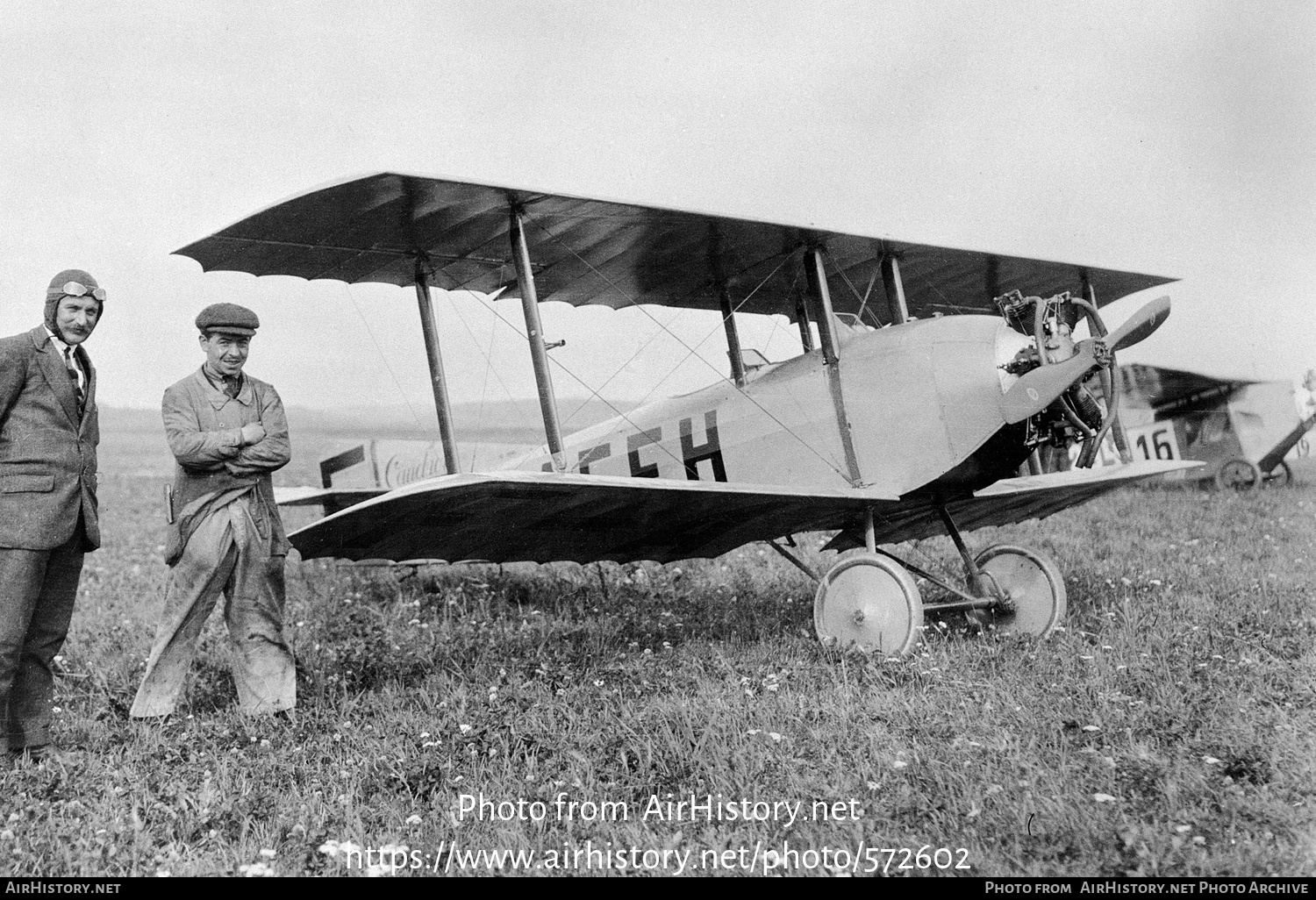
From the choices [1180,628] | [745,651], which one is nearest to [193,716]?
[745,651]

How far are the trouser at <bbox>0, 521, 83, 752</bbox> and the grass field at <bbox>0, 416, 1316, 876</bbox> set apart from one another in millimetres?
255

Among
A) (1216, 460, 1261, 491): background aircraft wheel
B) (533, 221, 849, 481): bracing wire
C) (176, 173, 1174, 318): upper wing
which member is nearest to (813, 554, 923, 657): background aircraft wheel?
(533, 221, 849, 481): bracing wire

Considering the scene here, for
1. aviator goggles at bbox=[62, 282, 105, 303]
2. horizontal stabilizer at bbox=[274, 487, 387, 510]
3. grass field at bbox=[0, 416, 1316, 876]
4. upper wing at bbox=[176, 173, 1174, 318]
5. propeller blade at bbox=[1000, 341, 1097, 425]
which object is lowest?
grass field at bbox=[0, 416, 1316, 876]

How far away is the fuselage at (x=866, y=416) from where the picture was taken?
210 inches

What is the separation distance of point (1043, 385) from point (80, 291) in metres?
4.66

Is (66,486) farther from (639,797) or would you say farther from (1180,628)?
(1180,628)

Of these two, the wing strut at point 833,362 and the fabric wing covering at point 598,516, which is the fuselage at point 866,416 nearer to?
the wing strut at point 833,362

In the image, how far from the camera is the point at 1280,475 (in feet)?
49.3

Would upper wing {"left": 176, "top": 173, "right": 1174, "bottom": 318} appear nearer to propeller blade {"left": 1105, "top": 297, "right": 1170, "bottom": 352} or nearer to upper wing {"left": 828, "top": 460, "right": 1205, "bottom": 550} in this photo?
propeller blade {"left": 1105, "top": 297, "right": 1170, "bottom": 352}

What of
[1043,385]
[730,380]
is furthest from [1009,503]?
[730,380]

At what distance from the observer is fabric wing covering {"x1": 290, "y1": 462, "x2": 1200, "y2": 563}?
423cm

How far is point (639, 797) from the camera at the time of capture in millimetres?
3336

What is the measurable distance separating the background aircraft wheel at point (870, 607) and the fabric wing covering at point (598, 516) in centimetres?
39

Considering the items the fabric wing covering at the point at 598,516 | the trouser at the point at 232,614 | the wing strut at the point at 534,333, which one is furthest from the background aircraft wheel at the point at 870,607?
the trouser at the point at 232,614
